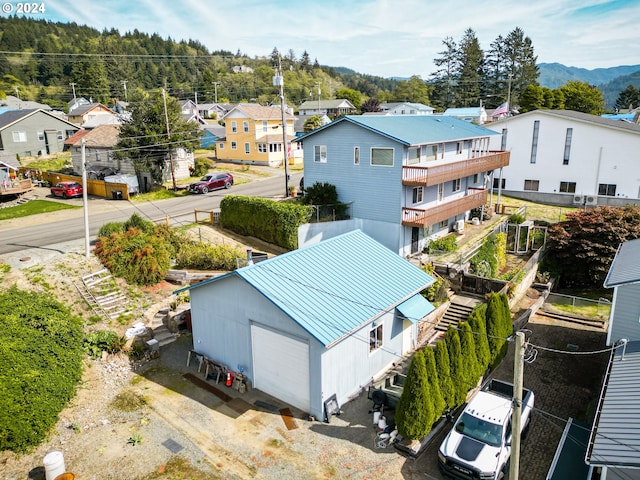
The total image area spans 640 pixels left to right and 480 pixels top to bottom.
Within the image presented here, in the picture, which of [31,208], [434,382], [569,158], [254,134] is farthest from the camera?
[254,134]

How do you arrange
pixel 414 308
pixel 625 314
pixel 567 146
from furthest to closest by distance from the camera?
pixel 567 146 → pixel 414 308 → pixel 625 314

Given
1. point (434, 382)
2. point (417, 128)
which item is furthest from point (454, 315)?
point (417, 128)

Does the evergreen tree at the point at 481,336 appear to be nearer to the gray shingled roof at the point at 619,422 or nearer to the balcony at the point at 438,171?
the gray shingled roof at the point at 619,422

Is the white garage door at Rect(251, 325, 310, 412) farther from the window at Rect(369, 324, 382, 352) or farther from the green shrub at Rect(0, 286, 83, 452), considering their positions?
the green shrub at Rect(0, 286, 83, 452)

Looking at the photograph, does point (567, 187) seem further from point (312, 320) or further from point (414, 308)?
point (312, 320)

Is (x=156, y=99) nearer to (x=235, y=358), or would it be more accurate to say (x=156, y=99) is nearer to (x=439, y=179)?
(x=439, y=179)

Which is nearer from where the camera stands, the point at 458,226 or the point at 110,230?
the point at 110,230
